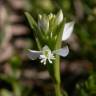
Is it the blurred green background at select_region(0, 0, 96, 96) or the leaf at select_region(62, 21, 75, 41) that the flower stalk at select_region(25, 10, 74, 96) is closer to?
the leaf at select_region(62, 21, 75, 41)

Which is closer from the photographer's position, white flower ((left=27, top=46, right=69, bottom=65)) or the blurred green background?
white flower ((left=27, top=46, right=69, bottom=65))

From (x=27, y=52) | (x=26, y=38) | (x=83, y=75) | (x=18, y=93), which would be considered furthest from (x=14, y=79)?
(x=27, y=52)

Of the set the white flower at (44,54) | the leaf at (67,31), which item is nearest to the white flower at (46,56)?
the white flower at (44,54)

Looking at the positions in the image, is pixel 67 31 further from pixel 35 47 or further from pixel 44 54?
pixel 35 47

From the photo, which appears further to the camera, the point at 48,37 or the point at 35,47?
the point at 35,47

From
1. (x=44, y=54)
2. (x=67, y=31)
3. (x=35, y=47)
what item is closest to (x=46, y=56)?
(x=44, y=54)

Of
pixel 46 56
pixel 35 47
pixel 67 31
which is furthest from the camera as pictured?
pixel 35 47

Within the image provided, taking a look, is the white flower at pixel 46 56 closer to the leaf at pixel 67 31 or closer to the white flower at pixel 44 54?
the white flower at pixel 44 54

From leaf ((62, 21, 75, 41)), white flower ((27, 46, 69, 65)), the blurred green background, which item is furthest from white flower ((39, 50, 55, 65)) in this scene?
the blurred green background
